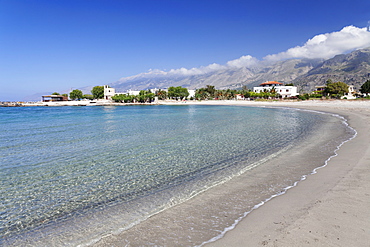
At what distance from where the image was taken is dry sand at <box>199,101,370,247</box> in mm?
4496

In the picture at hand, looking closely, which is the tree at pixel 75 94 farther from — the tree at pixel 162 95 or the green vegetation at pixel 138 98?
the tree at pixel 162 95

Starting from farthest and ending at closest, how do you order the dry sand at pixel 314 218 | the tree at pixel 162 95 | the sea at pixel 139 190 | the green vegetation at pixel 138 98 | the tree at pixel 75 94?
the tree at pixel 75 94 → the tree at pixel 162 95 → the green vegetation at pixel 138 98 → the sea at pixel 139 190 → the dry sand at pixel 314 218

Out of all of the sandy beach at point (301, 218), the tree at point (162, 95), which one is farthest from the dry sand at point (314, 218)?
the tree at point (162, 95)

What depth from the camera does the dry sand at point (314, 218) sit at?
4.50 meters

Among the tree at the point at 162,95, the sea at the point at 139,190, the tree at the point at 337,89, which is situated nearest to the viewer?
the sea at the point at 139,190

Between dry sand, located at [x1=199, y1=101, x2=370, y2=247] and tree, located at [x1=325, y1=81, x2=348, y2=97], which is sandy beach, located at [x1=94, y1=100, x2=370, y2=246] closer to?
dry sand, located at [x1=199, y1=101, x2=370, y2=247]

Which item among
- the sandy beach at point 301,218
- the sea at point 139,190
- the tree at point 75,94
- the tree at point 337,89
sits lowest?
the sea at point 139,190

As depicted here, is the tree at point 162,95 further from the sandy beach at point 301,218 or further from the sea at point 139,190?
the sandy beach at point 301,218

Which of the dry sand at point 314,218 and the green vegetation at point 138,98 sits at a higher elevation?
the green vegetation at point 138,98

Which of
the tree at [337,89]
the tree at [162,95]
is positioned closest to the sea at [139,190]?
the tree at [337,89]

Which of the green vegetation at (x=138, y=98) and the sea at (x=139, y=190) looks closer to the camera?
the sea at (x=139, y=190)

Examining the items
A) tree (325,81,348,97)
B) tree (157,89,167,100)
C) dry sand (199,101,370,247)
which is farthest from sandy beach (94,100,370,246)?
tree (157,89,167,100)

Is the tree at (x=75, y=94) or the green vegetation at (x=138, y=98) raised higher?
the tree at (x=75, y=94)

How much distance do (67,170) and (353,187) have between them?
11.3 m
